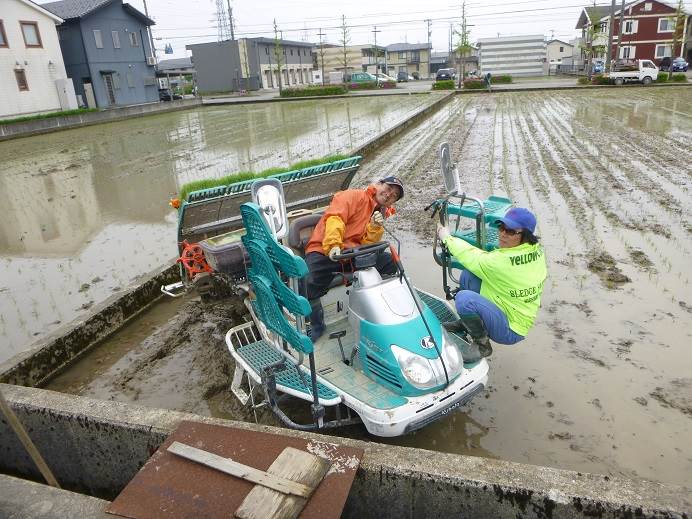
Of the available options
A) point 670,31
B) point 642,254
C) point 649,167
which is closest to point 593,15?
point 670,31

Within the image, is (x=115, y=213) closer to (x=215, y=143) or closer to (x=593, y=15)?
(x=215, y=143)

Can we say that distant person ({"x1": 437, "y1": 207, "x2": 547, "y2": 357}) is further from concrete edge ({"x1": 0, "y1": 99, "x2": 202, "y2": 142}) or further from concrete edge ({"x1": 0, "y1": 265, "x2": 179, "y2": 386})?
concrete edge ({"x1": 0, "y1": 99, "x2": 202, "y2": 142})

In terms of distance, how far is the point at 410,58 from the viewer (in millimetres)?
72125

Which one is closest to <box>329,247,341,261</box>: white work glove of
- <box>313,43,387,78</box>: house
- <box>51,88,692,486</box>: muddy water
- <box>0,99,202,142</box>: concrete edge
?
<box>51,88,692,486</box>: muddy water

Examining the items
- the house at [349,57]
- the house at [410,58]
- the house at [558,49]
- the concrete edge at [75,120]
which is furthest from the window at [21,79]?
the house at [558,49]

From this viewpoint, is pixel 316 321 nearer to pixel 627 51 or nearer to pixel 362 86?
pixel 362 86

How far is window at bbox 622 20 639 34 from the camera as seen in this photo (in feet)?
148

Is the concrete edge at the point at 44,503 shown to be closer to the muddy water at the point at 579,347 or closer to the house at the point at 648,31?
the muddy water at the point at 579,347

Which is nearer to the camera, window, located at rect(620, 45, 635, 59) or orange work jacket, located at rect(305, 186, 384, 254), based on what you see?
orange work jacket, located at rect(305, 186, 384, 254)

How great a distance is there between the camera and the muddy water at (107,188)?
586 cm

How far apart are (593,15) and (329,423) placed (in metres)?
58.0

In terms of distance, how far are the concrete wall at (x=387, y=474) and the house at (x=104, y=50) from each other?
33.3 metres

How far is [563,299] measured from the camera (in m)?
5.02

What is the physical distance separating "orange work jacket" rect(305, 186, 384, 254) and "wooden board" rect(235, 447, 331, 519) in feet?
5.50
